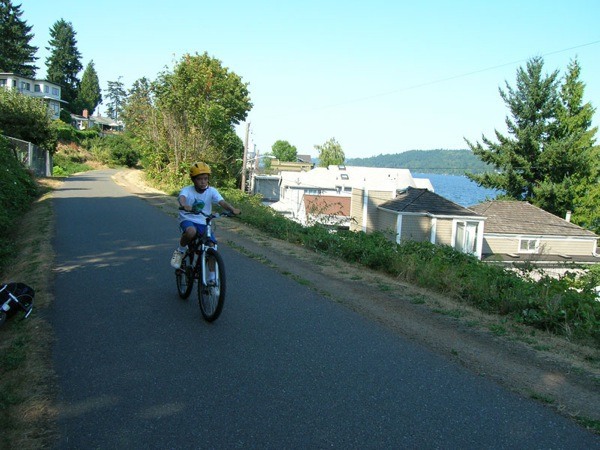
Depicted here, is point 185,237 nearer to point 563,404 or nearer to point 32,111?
point 563,404

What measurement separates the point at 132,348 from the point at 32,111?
1276 inches

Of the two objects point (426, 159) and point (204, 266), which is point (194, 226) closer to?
point (204, 266)

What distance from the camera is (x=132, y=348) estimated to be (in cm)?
520

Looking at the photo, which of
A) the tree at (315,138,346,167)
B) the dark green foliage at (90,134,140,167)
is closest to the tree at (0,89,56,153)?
the dark green foliage at (90,134,140,167)

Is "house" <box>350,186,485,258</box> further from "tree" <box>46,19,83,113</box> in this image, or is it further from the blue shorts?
"tree" <box>46,19,83,113</box>

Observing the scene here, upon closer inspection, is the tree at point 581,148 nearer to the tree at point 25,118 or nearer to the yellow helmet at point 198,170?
the tree at point 25,118

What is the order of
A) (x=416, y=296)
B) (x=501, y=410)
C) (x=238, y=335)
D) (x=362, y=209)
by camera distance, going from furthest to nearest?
(x=362, y=209), (x=416, y=296), (x=238, y=335), (x=501, y=410)

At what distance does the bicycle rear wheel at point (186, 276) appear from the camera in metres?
6.69

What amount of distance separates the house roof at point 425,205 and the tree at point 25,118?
22819 mm

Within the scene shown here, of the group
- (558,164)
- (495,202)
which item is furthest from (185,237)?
(558,164)

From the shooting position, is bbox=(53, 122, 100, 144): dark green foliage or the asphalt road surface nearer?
the asphalt road surface

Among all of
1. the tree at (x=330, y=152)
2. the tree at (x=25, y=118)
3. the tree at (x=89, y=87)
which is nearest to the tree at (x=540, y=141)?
the tree at (x=25, y=118)

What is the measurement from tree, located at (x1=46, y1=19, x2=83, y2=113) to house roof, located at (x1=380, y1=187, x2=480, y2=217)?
81583 millimetres

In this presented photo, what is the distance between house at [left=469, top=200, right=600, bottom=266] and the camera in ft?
127
